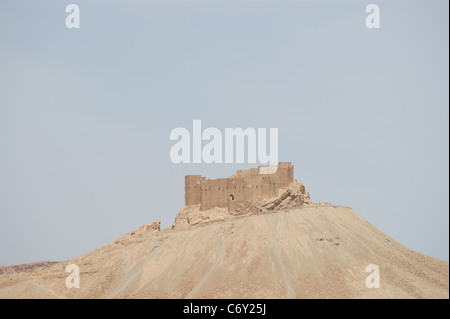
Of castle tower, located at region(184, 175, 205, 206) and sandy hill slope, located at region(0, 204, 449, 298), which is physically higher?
castle tower, located at region(184, 175, 205, 206)

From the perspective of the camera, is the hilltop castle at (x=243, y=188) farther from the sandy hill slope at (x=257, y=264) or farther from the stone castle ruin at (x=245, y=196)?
the sandy hill slope at (x=257, y=264)

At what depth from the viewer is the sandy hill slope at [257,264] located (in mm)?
67438

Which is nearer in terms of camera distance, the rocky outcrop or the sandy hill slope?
the sandy hill slope

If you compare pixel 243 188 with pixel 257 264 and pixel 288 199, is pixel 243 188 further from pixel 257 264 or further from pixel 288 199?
pixel 257 264

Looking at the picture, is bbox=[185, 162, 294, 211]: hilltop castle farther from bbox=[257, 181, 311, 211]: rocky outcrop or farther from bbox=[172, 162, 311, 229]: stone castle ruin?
bbox=[257, 181, 311, 211]: rocky outcrop

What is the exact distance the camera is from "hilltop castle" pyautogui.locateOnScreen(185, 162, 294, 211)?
284 feet

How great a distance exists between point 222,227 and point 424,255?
85.8ft

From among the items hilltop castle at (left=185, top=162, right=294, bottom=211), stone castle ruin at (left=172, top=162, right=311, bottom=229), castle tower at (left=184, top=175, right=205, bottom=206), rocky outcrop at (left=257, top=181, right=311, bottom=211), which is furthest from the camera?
castle tower at (left=184, top=175, right=205, bottom=206)

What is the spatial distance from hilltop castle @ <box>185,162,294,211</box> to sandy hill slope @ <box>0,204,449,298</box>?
3.66 m

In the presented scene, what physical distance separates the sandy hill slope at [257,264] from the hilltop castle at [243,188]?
3.66 m

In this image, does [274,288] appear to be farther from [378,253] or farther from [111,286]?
[111,286]

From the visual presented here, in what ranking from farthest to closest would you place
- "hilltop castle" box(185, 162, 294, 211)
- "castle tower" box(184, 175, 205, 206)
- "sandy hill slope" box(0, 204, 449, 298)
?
"castle tower" box(184, 175, 205, 206), "hilltop castle" box(185, 162, 294, 211), "sandy hill slope" box(0, 204, 449, 298)

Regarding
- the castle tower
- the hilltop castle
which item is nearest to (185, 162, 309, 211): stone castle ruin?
the hilltop castle
